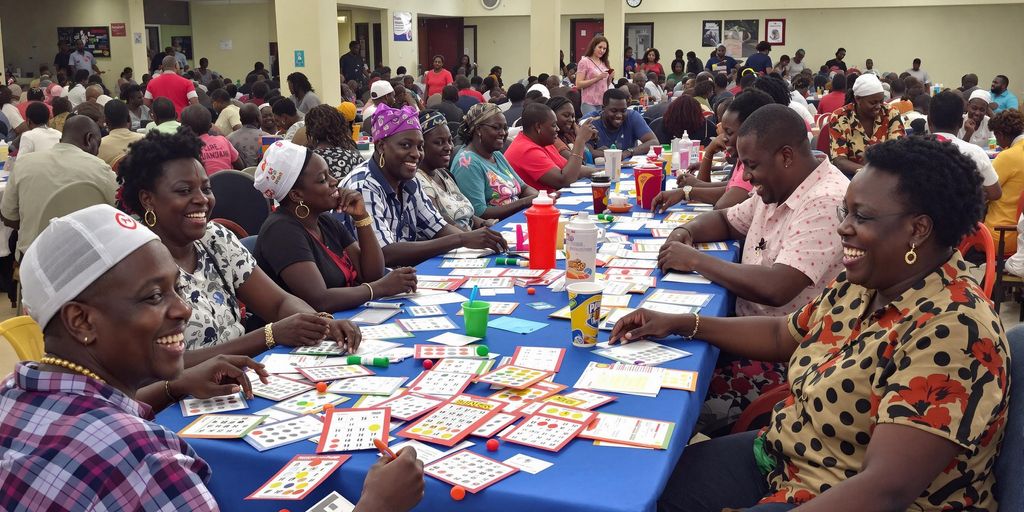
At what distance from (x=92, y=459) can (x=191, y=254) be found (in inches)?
58.4

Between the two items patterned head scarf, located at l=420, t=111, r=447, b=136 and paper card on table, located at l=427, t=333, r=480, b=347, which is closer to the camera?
paper card on table, located at l=427, t=333, r=480, b=347

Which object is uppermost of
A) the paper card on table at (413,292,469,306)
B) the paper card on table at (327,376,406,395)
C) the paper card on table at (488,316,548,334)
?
the paper card on table at (413,292,469,306)

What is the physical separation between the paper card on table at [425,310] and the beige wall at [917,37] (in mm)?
19871

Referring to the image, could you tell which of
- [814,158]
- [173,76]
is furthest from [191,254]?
[173,76]

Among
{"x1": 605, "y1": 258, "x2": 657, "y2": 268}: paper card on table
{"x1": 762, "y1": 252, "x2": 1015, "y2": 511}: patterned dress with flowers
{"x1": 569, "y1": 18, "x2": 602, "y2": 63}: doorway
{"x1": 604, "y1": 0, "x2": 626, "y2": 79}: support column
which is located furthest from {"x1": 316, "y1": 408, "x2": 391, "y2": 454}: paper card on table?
{"x1": 569, "y1": 18, "x2": 602, "y2": 63}: doorway

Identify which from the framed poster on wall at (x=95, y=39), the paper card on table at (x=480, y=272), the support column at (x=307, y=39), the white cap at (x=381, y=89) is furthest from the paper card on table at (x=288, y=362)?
the framed poster on wall at (x=95, y=39)

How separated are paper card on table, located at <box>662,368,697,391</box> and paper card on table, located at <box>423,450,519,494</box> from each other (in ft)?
1.96

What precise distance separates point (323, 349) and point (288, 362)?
121 millimetres

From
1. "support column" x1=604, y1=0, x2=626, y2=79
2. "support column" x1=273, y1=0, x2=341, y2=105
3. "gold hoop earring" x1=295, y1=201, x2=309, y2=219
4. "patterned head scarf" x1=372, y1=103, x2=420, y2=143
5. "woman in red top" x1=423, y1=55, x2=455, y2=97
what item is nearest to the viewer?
"gold hoop earring" x1=295, y1=201, x2=309, y2=219

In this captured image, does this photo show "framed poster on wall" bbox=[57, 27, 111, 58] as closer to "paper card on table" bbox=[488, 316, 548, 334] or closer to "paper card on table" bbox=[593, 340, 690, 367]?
"paper card on table" bbox=[488, 316, 548, 334]

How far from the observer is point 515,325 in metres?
2.62

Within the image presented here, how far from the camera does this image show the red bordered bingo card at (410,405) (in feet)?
6.37

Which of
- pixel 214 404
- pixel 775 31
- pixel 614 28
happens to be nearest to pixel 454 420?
pixel 214 404

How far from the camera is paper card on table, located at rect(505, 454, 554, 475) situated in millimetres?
1690
